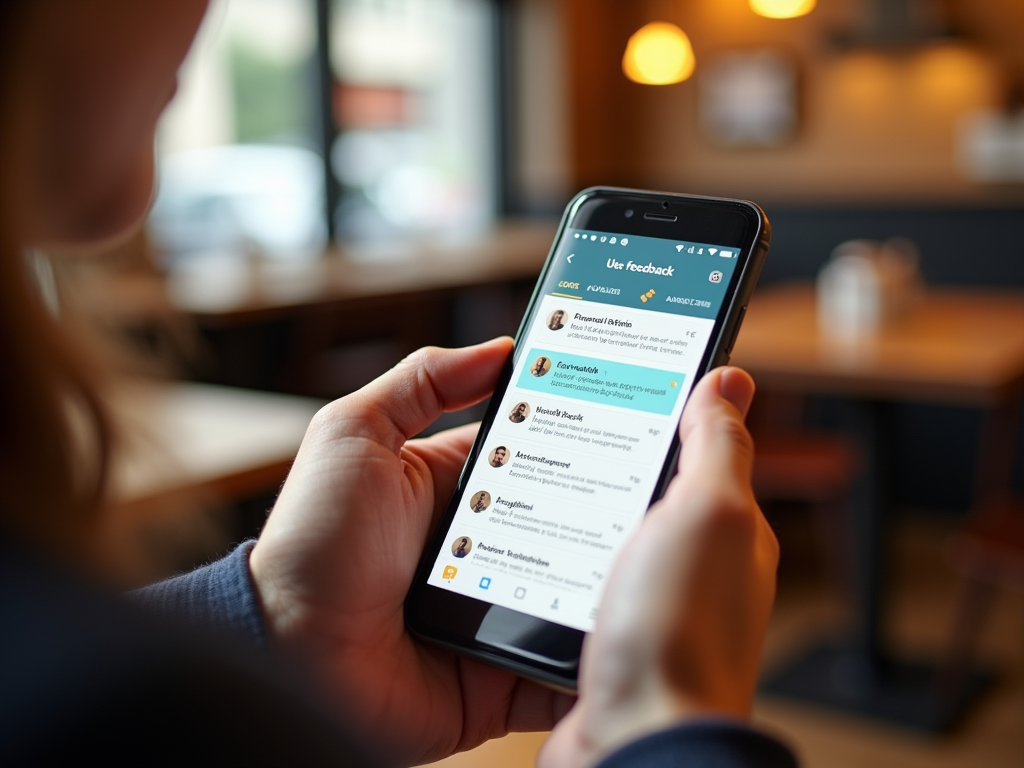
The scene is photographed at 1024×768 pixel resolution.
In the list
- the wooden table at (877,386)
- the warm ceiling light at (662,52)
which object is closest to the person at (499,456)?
the wooden table at (877,386)

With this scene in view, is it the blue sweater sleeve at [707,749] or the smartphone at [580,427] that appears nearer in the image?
the blue sweater sleeve at [707,749]

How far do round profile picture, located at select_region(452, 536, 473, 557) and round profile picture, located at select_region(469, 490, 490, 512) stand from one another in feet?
0.08

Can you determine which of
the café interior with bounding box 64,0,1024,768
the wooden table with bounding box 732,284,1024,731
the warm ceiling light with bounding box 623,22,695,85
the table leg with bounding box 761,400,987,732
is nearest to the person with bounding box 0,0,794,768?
the café interior with bounding box 64,0,1024,768

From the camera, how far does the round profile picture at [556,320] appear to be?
0.82m

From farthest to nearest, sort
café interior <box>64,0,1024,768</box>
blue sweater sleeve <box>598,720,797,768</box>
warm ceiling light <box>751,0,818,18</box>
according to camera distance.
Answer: warm ceiling light <box>751,0,818,18</box> < café interior <box>64,0,1024,768</box> < blue sweater sleeve <box>598,720,797,768</box>

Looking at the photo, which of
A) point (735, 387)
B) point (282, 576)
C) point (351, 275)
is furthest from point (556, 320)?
point (351, 275)

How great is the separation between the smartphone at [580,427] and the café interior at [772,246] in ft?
2.99

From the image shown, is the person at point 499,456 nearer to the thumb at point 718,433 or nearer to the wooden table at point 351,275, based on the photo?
the thumb at point 718,433

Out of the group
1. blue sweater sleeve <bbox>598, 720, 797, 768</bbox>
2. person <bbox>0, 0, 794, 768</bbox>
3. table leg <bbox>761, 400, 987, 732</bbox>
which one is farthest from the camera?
table leg <bbox>761, 400, 987, 732</bbox>

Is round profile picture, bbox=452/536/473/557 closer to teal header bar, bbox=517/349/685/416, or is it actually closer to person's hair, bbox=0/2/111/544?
teal header bar, bbox=517/349/685/416

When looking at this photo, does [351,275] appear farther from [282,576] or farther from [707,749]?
[707,749]

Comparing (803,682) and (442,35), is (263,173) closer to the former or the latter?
(442,35)

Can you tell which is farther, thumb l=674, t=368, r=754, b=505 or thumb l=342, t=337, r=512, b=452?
thumb l=342, t=337, r=512, b=452

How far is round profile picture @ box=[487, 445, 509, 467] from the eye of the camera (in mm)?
785
